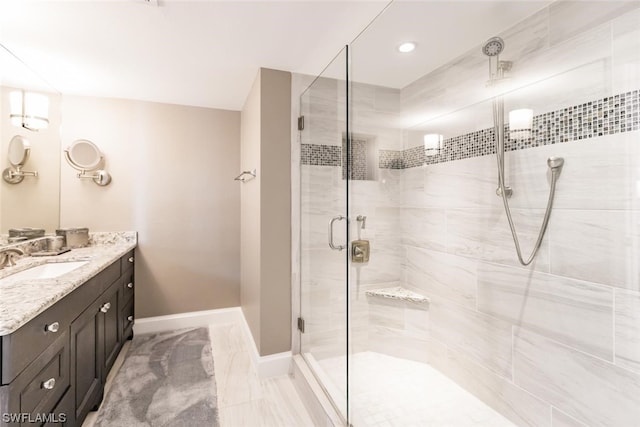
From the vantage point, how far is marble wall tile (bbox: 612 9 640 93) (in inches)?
42.4

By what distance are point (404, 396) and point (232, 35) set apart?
2368mm

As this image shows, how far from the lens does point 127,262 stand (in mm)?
2457

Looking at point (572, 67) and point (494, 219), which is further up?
point (572, 67)

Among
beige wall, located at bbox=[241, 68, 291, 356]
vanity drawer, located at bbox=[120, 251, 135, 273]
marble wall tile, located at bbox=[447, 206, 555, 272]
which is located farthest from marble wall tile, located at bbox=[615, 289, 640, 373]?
vanity drawer, located at bbox=[120, 251, 135, 273]

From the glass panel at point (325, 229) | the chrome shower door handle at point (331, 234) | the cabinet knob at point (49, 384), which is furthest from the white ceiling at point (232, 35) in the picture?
the cabinet knob at point (49, 384)

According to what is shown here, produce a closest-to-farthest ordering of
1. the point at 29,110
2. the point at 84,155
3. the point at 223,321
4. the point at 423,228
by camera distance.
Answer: the point at 423,228
the point at 29,110
the point at 84,155
the point at 223,321

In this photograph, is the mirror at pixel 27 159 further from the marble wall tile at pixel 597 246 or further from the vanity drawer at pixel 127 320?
the marble wall tile at pixel 597 246

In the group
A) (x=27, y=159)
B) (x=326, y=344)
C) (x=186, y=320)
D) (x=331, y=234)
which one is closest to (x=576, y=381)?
(x=326, y=344)

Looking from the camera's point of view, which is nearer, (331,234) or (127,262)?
(331,234)

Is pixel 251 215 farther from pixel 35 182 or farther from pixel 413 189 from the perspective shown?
pixel 35 182

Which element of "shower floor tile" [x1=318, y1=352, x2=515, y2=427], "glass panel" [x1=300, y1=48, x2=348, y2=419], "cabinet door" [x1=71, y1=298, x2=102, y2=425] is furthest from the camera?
"glass panel" [x1=300, y1=48, x2=348, y2=419]

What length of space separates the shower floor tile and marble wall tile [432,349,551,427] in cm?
4

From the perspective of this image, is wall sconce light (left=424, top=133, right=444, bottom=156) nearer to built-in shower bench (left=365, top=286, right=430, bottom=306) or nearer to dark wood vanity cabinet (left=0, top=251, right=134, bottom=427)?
built-in shower bench (left=365, top=286, right=430, bottom=306)

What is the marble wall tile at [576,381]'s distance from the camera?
3.80 ft
